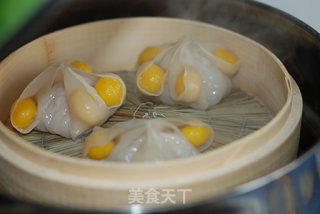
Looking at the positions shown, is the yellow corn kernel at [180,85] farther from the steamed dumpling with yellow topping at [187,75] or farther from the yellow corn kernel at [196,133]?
the yellow corn kernel at [196,133]

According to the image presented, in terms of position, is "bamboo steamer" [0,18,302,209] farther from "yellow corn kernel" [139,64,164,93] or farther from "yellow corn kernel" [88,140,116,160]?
"yellow corn kernel" [139,64,164,93]

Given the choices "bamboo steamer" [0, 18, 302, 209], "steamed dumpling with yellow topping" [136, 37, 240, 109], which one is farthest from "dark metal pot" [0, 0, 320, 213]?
"steamed dumpling with yellow topping" [136, 37, 240, 109]

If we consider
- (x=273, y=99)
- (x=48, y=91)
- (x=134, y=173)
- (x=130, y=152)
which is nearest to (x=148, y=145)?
(x=130, y=152)

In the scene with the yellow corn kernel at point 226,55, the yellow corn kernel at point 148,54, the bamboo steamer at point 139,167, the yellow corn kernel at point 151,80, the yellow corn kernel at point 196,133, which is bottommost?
the bamboo steamer at point 139,167

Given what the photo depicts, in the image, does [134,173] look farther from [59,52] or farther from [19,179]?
[59,52]

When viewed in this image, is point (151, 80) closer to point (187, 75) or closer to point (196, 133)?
point (187, 75)

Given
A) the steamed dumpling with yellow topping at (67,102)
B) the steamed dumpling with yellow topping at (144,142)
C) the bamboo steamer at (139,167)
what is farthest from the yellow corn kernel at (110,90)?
the bamboo steamer at (139,167)
